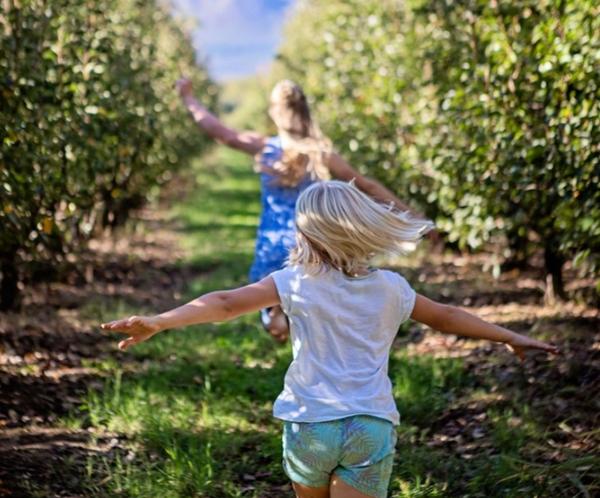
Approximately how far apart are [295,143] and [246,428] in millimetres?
1838

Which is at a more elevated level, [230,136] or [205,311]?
[230,136]

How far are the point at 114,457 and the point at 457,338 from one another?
332 centimetres

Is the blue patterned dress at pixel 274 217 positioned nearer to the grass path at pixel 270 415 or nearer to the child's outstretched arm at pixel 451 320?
the grass path at pixel 270 415

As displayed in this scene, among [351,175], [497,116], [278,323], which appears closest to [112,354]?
[278,323]

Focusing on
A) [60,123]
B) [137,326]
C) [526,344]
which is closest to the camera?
[137,326]

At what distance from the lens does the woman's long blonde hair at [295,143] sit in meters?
5.17

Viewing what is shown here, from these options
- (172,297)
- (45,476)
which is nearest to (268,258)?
(45,476)

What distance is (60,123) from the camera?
6590 mm

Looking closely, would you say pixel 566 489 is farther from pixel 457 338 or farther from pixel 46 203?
pixel 46 203

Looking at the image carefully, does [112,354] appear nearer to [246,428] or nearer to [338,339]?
[246,428]

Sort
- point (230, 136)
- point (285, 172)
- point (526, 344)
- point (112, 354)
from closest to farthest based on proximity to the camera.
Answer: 1. point (526, 344)
2. point (285, 172)
3. point (230, 136)
4. point (112, 354)

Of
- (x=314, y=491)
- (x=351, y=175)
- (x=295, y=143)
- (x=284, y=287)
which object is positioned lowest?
(x=314, y=491)

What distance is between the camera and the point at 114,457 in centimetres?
421

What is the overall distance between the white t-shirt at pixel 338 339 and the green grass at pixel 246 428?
48.2 inches
